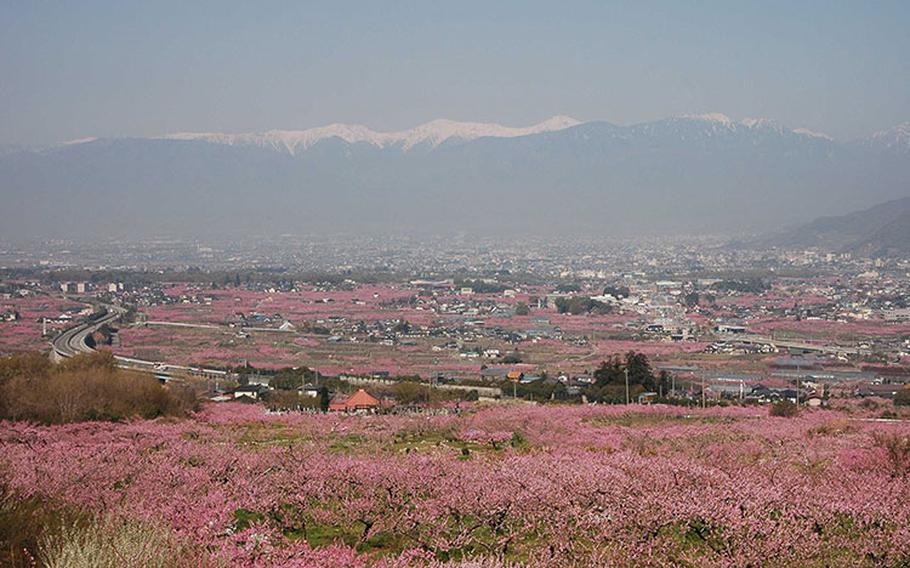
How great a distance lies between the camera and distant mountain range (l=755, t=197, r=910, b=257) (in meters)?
130

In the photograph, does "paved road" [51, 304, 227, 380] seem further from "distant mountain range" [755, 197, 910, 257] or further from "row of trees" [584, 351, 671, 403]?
"distant mountain range" [755, 197, 910, 257]

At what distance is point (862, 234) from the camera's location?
14775cm

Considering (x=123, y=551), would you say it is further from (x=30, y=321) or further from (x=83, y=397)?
(x=30, y=321)

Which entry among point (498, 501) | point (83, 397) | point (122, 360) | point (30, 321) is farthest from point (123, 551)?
point (30, 321)

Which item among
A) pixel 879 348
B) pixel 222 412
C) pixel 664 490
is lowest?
pixel 879 348

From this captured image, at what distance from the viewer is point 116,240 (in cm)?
18438

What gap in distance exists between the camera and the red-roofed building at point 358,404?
979 inches

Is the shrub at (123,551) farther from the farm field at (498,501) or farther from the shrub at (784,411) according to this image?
the shrub at (784,411)

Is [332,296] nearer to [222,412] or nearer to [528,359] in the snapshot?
[528,359]

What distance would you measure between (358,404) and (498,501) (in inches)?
697

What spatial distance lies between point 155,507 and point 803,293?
78769 millimetres

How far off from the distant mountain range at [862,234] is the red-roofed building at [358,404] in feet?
366

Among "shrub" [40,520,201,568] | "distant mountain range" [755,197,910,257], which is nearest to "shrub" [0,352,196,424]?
"shrub" [40,520,201,568]

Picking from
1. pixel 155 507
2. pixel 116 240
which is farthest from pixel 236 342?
pixel 116 240
